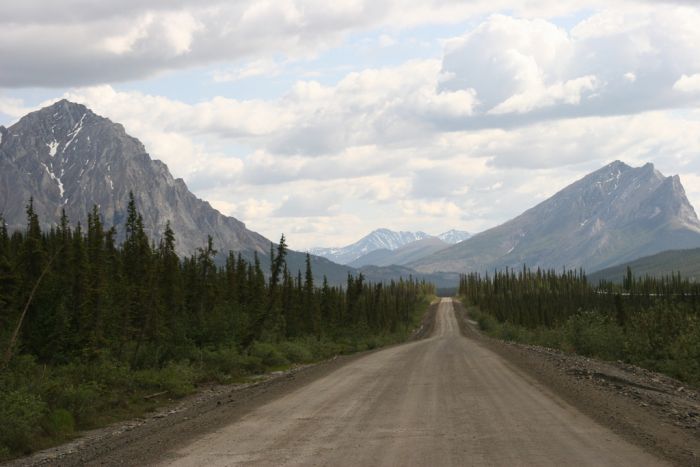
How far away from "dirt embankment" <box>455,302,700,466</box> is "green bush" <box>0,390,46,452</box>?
1363 centimetres

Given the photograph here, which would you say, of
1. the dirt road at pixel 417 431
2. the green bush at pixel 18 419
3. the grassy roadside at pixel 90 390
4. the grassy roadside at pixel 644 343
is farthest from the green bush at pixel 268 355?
the green bush at pixel 18 419

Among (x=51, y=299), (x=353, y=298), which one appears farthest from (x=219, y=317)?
(x=353, y=298)

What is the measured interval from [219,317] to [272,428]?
3245cm

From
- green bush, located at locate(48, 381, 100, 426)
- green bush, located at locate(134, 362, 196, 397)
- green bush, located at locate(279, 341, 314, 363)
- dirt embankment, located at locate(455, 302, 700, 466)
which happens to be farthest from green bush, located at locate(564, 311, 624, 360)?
green bush, located at locate(48, 381, 100, 426)

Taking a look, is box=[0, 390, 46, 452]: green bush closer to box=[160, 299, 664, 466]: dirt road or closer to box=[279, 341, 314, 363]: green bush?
box=[160, 299, 664, 466]: dirt road

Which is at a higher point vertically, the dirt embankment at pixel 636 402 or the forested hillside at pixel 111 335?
the forested hillside at pixel 111 335

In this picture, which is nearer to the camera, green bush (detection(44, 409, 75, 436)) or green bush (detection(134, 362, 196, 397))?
green bush (detection(44, 409, 75, 436))

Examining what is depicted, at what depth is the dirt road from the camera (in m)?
13.8

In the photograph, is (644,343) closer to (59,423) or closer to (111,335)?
(111,335)

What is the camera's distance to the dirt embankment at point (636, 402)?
15344mm

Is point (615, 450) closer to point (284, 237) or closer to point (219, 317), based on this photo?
point (219, 317)

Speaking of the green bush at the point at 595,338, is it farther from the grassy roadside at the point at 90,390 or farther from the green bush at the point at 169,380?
the green bush at the point at 169,380

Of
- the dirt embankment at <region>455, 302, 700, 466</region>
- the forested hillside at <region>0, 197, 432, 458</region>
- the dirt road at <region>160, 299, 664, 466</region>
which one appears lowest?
the dirt embankment at <region>455, 302, 700, 466</region>

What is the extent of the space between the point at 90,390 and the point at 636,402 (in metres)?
16.4
